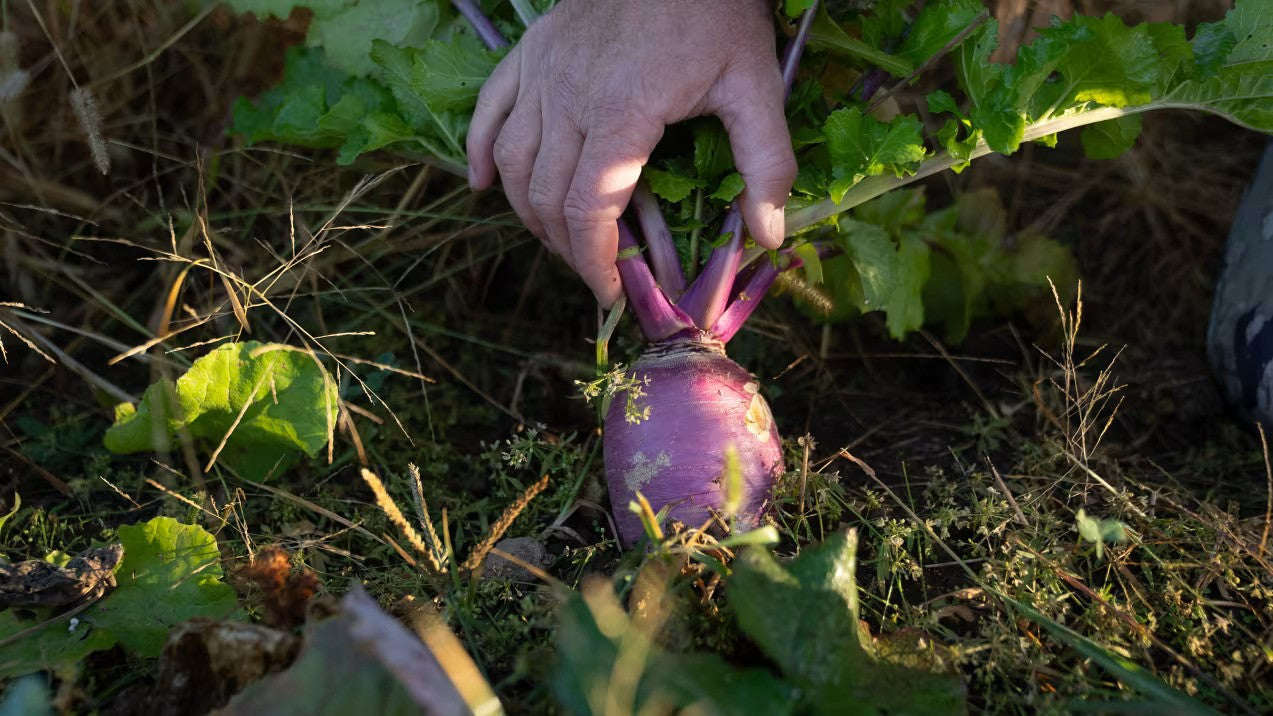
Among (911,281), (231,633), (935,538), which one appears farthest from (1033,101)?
(231,633)

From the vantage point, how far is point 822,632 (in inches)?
45.5

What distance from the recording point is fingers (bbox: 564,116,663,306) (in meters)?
1.54

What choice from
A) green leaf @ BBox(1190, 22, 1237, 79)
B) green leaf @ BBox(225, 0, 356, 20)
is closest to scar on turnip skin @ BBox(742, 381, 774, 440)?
green leaf @ BBox(1190, 22, 1237, 79)

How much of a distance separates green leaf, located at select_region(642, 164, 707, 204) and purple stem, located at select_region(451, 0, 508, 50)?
1.73 ft

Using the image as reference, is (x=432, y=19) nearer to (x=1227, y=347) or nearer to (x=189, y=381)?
(x=189, y=381)

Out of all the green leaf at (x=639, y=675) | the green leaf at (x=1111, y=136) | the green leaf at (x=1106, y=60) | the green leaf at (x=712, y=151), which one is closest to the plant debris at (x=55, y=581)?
the green leaf at (x=639, y=675)

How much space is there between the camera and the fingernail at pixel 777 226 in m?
1.61

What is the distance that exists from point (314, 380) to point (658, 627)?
0.83 meters

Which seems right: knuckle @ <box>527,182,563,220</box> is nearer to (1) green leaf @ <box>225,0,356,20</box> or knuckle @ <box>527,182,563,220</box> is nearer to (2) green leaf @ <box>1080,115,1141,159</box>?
(1) green leaf @ <box>225,0,356,20</box>

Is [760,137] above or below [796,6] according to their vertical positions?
below

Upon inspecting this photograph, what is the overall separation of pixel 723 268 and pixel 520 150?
1.48 feet

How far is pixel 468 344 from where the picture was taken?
88.4 inches

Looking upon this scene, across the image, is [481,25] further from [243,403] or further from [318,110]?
[243,403]

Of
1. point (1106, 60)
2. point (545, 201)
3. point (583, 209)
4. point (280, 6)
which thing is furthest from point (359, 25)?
point (1106, 60)
